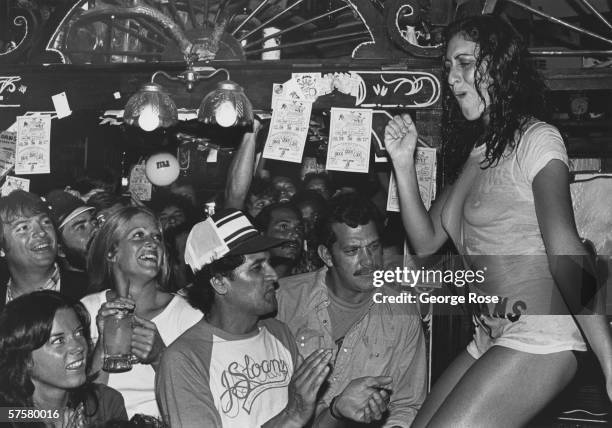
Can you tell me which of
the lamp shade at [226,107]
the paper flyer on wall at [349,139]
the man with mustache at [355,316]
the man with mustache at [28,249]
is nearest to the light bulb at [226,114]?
the lamp shade at [226,107]

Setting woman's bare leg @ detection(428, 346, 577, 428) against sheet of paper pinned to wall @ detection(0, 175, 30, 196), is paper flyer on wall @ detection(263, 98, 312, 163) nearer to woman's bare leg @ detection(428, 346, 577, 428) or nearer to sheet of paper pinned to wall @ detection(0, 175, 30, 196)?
sheet of paper pinned to wall @ detection(0, 175, 30, 196)

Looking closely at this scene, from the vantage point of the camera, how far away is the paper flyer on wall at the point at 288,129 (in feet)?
15.4

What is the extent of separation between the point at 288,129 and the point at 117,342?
188 centimetres

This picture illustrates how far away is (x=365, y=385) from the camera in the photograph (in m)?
2.95

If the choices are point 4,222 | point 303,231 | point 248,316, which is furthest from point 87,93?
point 248,316

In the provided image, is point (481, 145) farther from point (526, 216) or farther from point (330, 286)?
point (330, 286)

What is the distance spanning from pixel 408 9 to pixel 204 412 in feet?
8.93

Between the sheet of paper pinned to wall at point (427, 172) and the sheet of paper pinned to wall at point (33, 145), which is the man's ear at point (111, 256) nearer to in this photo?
the sheet of paper pinned to wall at point (33, 145)

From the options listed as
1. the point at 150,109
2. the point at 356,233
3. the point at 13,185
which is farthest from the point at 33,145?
the point at 356,233

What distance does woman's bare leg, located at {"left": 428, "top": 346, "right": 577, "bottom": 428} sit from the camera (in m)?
2.41

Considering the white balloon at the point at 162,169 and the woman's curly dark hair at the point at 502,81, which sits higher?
the woman's curly dark hair at the point at 502,81

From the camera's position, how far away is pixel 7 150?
5289mm

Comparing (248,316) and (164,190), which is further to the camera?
(164,190)

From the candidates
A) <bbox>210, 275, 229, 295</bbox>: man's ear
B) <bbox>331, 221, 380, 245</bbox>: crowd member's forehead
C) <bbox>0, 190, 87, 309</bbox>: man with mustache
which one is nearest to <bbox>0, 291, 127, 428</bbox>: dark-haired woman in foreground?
<bbox>210, 275, 229, 295</bbox>: man's ear
